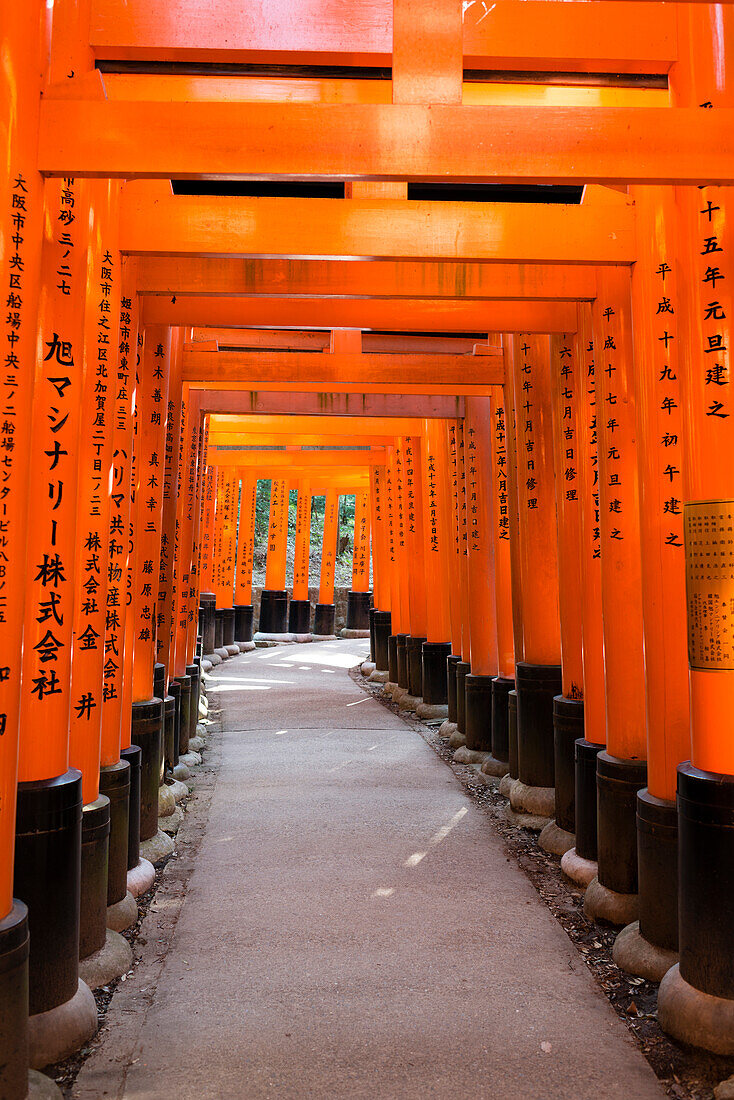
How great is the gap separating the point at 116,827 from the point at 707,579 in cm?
296

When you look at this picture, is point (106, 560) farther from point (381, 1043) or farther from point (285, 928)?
point (381, 1043)

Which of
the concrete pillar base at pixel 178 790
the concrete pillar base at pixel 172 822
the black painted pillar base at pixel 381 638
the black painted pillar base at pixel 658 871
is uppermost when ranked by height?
the black painted pillar base at pixel 381 638

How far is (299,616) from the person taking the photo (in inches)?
827

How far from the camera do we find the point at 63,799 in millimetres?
3045

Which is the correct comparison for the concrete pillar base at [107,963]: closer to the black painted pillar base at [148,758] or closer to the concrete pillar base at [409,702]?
the black painted pillar base at [148,758]

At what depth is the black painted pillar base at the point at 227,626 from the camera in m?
18.0

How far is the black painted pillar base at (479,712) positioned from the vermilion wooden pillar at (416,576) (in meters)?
3.15

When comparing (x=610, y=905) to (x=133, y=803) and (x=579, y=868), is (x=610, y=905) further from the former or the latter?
(x=133, y=803)

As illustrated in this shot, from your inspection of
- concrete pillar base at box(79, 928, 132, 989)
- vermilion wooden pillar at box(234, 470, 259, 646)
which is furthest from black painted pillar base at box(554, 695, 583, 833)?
vermilion wooden pillar at box(234, 470, 259, 646)

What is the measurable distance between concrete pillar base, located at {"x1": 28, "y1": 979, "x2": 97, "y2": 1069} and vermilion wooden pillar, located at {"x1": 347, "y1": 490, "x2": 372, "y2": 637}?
1830 cm

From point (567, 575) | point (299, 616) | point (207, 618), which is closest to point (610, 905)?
point (567, 575)

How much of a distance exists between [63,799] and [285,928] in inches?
60.2

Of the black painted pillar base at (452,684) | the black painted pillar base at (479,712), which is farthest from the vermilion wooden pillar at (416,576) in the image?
the black painted pillar base at (479,712)

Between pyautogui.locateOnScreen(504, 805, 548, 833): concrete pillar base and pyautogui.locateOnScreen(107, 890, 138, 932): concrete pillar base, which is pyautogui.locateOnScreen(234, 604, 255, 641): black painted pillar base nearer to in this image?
pyautogui.locateOnScreen(504, 805, 548, 833): concrete pillar base
